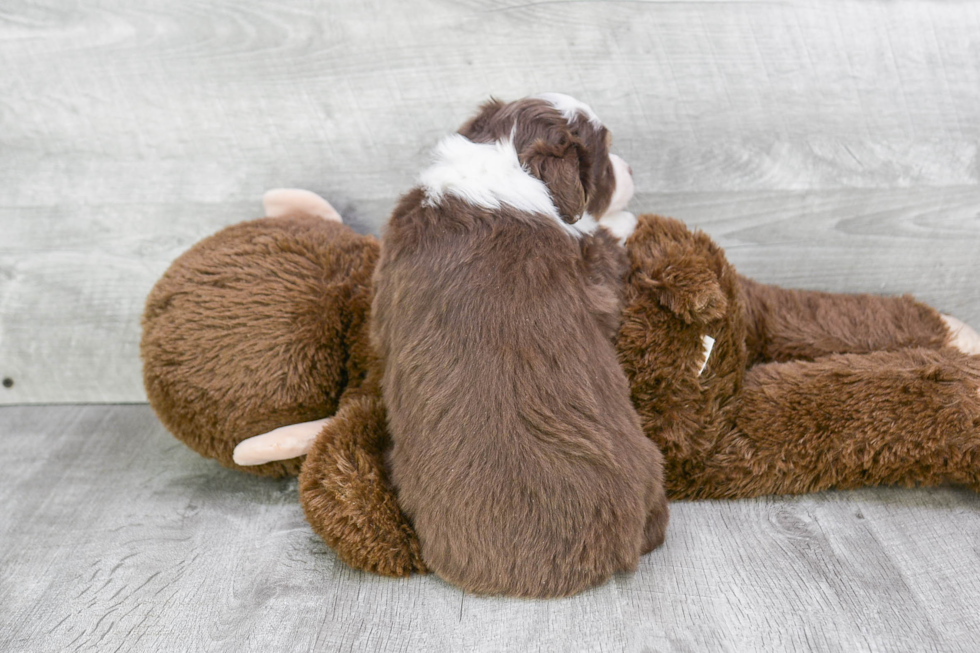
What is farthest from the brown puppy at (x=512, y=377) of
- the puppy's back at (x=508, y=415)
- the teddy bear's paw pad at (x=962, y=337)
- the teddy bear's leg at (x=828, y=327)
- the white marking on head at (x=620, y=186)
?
the teddy bear's paw pad at (x=962, y=337)

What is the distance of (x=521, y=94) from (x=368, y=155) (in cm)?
33

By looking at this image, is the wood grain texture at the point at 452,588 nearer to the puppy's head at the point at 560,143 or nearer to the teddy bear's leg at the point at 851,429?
the teddy bear's leg at the point at 851,429

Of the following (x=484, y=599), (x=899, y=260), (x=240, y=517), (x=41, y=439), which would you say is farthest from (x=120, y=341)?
(x=899, y=260)

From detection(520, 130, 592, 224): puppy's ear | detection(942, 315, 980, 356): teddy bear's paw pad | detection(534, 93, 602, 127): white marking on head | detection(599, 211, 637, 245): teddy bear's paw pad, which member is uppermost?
detection(534, 93, 602, 127): white marking on head

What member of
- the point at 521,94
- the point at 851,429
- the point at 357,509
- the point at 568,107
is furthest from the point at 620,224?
the point at 357,509

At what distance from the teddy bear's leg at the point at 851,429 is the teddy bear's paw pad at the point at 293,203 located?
34.3 inches

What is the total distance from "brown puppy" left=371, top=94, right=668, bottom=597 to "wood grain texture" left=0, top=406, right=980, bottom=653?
6 centimetres

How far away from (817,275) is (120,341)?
1541 millimetres

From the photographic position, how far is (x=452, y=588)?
41.1 inches

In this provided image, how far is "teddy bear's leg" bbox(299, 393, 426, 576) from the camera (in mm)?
1057

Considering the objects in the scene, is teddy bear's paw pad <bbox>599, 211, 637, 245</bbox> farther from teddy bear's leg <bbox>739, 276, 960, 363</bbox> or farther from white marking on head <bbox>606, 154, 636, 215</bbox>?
teddy bear's leg <bbox>739, 276, 960, 363</bbox>

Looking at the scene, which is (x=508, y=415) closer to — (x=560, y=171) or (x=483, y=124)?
(x=560, y=171)

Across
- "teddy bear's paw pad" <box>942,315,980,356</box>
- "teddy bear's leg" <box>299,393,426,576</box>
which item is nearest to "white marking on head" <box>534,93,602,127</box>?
"teddy bear's leg" <box>299,393,426,576</box>

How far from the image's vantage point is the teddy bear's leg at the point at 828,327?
1.32 metres
